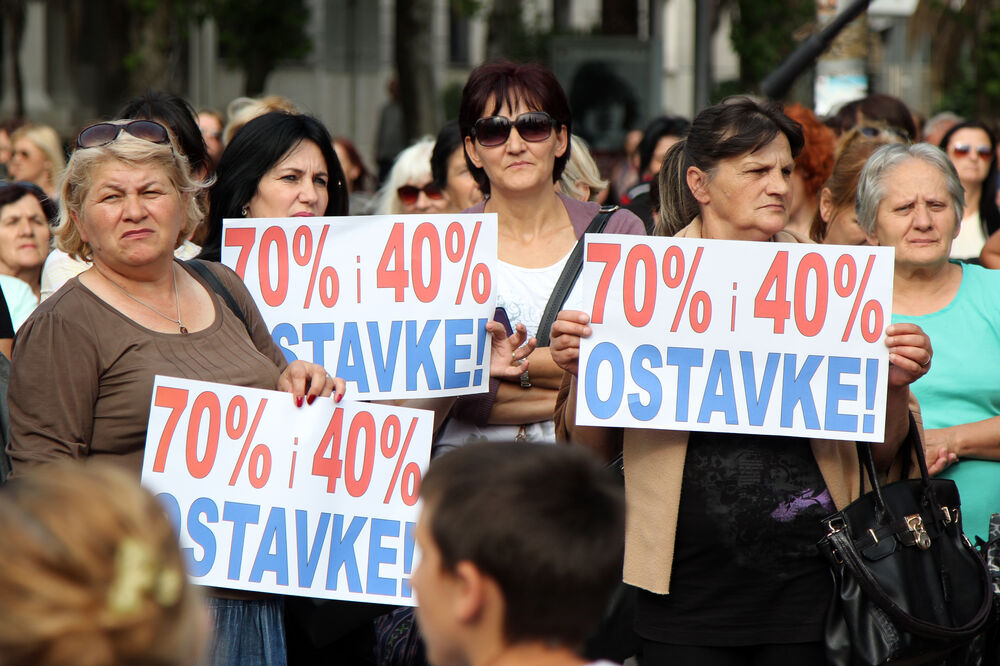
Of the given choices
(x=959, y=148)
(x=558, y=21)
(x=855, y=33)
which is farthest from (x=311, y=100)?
(x=959, y=148)

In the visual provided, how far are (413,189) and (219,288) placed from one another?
3.16 metres

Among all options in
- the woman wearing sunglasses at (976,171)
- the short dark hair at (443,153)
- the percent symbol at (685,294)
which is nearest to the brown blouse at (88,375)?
the percent symbol at (685,294)

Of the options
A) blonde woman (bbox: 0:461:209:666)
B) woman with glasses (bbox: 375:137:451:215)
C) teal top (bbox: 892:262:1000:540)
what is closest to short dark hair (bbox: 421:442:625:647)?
blonde woman (bbox: 0:461:209:666)

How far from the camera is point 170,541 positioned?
1.65 m

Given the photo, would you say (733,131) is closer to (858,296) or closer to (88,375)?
(858,296)

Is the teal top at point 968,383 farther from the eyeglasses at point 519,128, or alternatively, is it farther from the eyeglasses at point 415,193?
the eyeglasses at point 415,193

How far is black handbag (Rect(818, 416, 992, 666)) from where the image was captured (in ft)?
10.9

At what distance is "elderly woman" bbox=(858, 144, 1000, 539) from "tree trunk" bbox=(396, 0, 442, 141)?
50.2ft

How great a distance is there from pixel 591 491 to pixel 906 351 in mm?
1566

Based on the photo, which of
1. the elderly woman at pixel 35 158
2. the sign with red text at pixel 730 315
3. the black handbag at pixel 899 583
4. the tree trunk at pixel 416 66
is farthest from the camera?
the tree trunk at pixel 416 66

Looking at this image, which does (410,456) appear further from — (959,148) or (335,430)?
(959,148)

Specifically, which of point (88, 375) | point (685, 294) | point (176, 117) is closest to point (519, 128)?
point (685, 294)

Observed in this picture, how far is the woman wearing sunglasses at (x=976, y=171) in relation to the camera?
23.0 ft

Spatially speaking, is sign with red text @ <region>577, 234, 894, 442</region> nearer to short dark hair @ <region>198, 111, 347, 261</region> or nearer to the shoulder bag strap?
the shoulder bag strap
